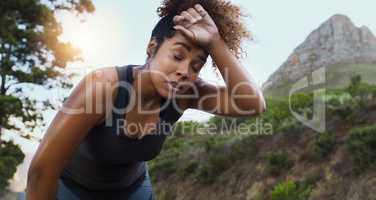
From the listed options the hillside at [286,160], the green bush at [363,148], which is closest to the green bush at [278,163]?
the hillside at [286,160]

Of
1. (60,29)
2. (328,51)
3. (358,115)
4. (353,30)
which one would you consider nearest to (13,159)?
(60,29)

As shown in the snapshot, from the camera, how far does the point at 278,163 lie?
1222 cm

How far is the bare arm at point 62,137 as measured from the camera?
174 centimetres

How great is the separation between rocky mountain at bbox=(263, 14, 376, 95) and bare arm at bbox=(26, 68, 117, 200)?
3657cm

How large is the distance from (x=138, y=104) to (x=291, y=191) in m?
8.86

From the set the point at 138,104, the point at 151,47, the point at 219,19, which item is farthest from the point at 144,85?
the point at 219,19

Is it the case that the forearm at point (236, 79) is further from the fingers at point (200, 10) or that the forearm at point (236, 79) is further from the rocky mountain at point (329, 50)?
the rocky mountain at point (329, 50)

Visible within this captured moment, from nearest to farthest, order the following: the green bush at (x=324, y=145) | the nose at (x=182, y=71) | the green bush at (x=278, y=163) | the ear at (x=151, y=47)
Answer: the nose at (x=182, y=71), the ear at (x=151, y=47), the green bush at (x=324, y=145), the green bush at (x=278, y=163)

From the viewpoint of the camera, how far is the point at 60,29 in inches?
737

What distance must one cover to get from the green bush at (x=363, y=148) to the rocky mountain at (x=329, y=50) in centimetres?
2779

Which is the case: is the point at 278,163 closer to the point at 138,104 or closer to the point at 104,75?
the point at 138,104

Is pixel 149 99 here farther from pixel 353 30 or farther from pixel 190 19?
pixel 353 30

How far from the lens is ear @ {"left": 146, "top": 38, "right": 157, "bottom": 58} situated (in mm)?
1989

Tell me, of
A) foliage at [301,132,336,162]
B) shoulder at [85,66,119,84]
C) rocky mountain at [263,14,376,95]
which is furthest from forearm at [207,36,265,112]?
rocky mountain at [263,14,376,95]
